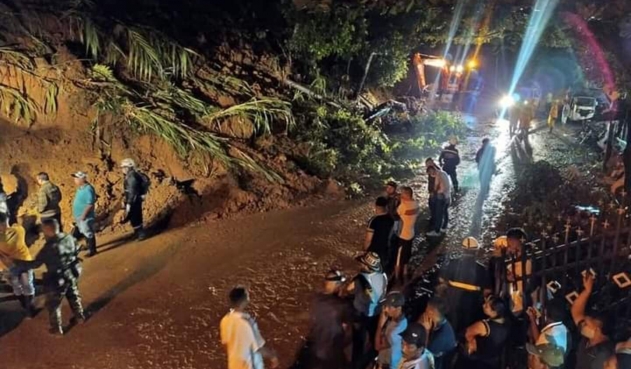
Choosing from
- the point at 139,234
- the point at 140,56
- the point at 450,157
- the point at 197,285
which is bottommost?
the point at 197,285

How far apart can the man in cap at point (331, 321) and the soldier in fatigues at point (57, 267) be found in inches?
125

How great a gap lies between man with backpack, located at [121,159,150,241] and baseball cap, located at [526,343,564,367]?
267 inches

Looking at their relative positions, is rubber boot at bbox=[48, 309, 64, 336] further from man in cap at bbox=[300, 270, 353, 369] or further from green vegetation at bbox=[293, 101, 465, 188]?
green vegetation at bbox=[293, 101, 465, 188]

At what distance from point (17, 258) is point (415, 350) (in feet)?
17.2

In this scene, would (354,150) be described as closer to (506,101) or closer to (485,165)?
(485,165)

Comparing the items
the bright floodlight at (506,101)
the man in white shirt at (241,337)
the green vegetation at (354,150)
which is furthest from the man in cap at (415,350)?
the bright floodlight at (506,101)

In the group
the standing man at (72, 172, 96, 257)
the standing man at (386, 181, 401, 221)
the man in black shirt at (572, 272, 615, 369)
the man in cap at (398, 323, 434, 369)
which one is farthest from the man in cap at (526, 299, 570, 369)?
the standing man at (72, 172, 96, 257)

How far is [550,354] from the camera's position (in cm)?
443

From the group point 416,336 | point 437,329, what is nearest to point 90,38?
point 437,329

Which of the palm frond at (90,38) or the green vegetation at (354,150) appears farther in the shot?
the green vegetation at (354,150)

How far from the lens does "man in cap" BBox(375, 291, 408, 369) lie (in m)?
4.86

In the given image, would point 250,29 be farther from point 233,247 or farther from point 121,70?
point 233,247

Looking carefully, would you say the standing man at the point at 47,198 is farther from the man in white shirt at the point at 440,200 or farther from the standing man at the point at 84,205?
the man in white shirt at the point at 440,200

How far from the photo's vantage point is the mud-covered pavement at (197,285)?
A: 6.44 meters
